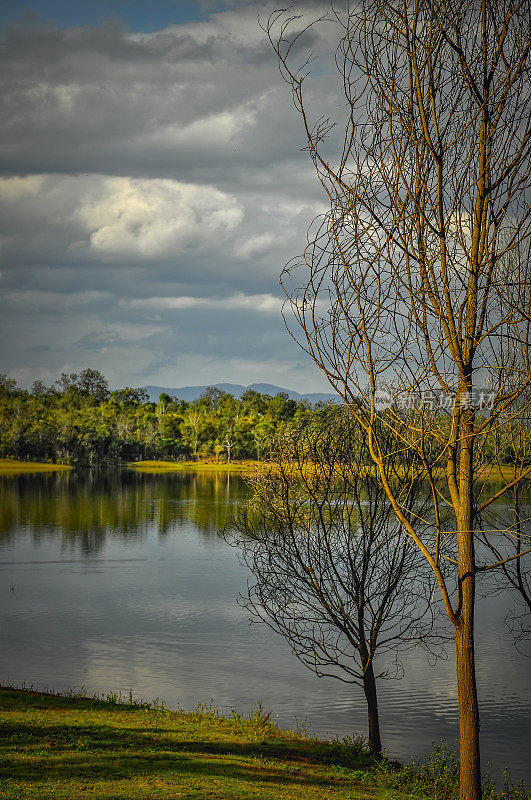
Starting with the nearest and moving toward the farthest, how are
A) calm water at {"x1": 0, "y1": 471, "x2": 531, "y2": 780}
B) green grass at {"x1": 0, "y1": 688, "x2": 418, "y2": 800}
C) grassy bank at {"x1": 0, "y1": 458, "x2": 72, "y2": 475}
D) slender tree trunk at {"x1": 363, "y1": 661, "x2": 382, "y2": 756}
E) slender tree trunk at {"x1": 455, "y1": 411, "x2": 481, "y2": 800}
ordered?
slender tree trunk at {"x1": 455, "y1": 411, "x2": 481, "y2": 800} < green grass at {"x1": 0, "y1": 688, "x2": 418, "y2": 800} < slender tree trunk at {"x1": 363, "y1": 661, "x2": 382, "y2": 756} < calm water at {"x1": 0, "y1": 471, "x2": 531, "y2": 780} < grassy bank at {"x1": 0, "y1": 458, "x2": 72, "y2": 475}

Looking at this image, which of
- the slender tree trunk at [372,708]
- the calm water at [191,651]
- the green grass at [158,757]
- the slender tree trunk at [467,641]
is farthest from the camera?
the calm water at [191,651]

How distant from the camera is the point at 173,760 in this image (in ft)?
32.0

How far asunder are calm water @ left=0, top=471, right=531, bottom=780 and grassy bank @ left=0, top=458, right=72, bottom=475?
64.4m

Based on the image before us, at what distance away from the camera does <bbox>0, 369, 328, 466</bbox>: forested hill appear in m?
105

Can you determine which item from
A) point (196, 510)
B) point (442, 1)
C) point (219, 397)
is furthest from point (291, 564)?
point (219, 397)

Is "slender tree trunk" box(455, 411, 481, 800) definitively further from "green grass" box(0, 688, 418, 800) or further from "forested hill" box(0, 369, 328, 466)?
"forested hill" box(0, 369, 328, 466)

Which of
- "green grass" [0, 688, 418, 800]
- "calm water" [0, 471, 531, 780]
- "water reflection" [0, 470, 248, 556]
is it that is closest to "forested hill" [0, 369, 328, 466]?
"water reflection" [0, 470, 248, 556]

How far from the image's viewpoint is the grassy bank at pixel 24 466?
98938 millimetres

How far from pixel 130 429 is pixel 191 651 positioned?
9950 centimetres

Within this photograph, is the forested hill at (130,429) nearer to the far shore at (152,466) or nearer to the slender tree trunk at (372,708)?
the far shore at (152,466)

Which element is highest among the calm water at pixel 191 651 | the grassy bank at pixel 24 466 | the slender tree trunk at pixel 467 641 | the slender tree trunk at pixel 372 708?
the slender tree trunk at pixel 467 641

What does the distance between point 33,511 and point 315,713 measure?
36720mm

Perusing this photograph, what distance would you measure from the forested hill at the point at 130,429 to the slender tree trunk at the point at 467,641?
92.1 meters

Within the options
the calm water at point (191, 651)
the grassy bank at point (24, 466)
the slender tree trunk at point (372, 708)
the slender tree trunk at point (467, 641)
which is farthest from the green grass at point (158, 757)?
the grassy bank at point (24, 466)
